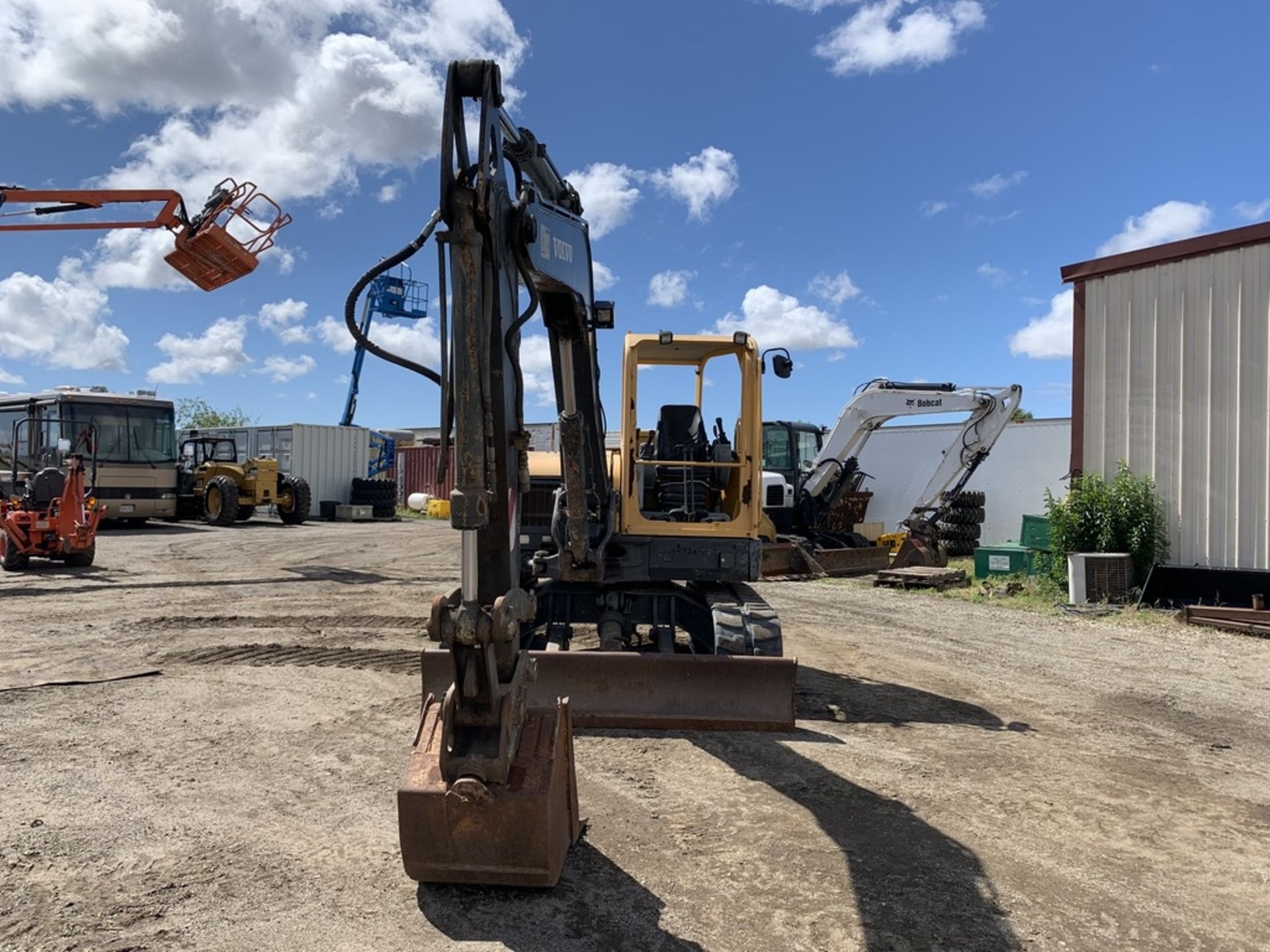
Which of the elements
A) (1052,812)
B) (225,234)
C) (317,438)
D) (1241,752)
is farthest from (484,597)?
(317,438)

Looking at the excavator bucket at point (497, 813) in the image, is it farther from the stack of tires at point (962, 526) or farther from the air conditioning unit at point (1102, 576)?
the stack of tires at point (962, 526)

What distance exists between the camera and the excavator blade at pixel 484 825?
346 centimetres

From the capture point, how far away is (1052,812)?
4.74 m

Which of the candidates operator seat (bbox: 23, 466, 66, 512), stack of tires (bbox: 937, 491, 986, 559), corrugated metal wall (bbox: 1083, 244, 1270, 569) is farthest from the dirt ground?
stack of tires (bbox: 937, 491, 986, 559)

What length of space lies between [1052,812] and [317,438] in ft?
90.1

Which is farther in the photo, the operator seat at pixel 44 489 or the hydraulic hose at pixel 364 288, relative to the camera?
the operator seat at pixel 44 489

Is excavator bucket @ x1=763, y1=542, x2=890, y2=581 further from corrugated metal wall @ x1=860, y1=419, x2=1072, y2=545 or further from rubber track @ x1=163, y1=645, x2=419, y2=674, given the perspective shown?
rubber track @ x1=163, y1=645, x2=419, y2=674

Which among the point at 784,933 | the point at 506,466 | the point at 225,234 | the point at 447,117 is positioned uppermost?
the point at 225,234

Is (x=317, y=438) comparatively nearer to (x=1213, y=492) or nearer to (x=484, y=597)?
(x=1213, y=492)

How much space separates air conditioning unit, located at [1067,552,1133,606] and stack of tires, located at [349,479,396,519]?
22.4m

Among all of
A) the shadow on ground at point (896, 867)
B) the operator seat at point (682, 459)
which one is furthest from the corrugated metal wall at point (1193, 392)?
the shadow on ground at point (896, 867)

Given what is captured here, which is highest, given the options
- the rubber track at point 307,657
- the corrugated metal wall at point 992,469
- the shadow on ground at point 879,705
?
the corrugated metal wall at point 992,469

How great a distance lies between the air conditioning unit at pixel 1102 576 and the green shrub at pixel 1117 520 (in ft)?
0.56

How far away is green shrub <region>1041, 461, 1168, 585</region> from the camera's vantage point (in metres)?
11.7
